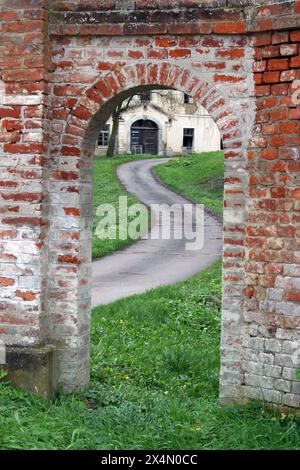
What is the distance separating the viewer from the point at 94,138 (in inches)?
224

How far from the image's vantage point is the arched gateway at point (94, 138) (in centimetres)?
498

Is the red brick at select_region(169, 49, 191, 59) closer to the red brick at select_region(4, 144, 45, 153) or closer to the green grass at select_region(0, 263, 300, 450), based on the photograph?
the red brick at select_region(4, 144, 45, 153)

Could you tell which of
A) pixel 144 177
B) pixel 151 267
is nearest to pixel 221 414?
pixel 151 267

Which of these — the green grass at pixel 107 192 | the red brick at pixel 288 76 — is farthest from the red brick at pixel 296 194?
the green grass at pixel 107 192

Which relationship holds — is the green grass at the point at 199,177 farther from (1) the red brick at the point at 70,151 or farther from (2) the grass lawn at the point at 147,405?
(1) the red brick at the point at 70,151

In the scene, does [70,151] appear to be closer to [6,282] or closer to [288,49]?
[6,282]

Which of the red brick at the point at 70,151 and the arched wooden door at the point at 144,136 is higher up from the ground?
the arched wooden door at the point at 144,136

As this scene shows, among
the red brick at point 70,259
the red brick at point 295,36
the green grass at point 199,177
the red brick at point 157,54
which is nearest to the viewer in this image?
the red brick at point 295,36

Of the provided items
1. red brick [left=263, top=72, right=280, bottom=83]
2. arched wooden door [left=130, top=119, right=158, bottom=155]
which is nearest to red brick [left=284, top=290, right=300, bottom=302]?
red brick [left=263, top=72, right=280, bottom=83]

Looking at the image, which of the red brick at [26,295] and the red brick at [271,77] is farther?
the red brick at [26,295]

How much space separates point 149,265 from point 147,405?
354 inches

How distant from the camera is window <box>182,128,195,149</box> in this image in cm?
4278

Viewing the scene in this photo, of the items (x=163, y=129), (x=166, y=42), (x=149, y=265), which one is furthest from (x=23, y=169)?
(x=163, y=129)

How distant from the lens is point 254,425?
4711 millimetres
